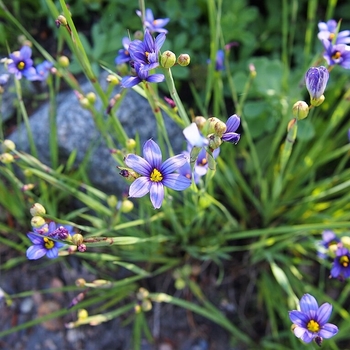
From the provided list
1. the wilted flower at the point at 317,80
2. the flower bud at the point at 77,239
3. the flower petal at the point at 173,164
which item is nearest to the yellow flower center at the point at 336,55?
the wilted flower at the point at 317,80

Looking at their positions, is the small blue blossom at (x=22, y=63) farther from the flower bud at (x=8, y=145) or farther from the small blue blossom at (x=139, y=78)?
the small blue blossom at (x=139, y=78)

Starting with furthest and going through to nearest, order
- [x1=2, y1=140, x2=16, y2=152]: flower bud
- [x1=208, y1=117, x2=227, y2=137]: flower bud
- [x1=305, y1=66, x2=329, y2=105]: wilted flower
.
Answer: [x1=2, y1=140, x2=16, y2=152]: flower bud, [x1=305, y1=66, x2=329, y2=105]: wilted flower, [x1=208, y1=117, x2=227, y2=137]: flower bud

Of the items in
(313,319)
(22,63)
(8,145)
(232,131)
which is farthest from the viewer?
(22,63)

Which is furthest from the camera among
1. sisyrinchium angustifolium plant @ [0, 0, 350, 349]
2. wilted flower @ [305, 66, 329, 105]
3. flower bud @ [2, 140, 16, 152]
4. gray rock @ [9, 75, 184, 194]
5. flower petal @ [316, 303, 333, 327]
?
gray rock @ [9, 75, 184, 194]

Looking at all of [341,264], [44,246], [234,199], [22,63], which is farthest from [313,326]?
[22,63]

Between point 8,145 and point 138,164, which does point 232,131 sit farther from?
point 8,145

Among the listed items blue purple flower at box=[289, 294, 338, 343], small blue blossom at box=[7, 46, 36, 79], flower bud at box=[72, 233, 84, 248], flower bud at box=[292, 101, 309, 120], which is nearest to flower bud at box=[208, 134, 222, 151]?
flower bud at box=[292, 101, 309, 120]

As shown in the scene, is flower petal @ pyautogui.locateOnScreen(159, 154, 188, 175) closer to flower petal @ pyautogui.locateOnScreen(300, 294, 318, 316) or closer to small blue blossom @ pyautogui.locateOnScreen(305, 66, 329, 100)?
small blue blossom @ pyautogui.locateOnScreen(305, 66, 329, 100)
